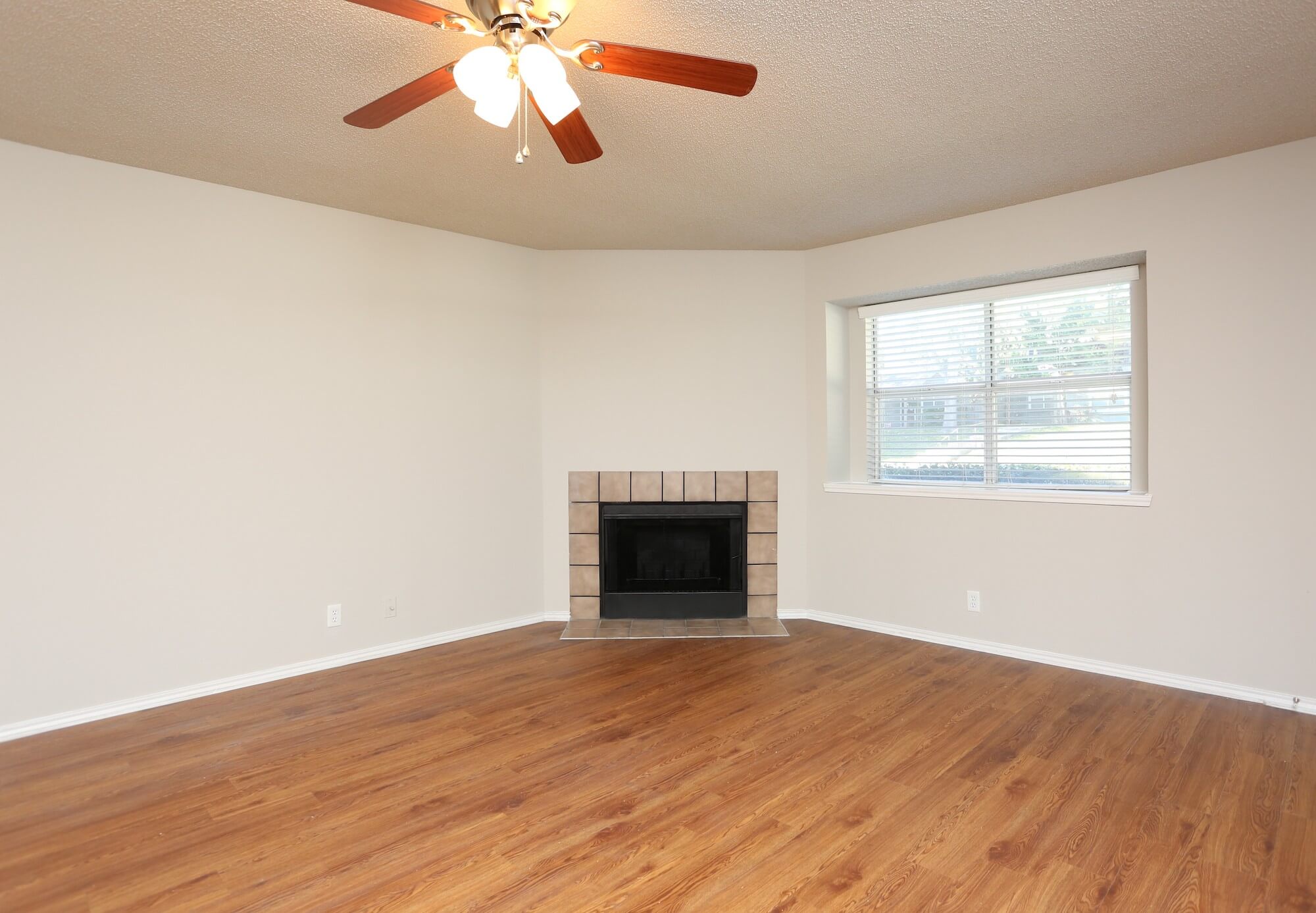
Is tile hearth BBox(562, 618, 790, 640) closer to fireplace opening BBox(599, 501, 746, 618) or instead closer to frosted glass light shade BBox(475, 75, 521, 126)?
fireplace opening BBox(599, 501, 746, 618)

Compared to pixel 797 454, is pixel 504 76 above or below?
above

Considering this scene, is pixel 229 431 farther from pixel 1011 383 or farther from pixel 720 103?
pixel 1011 383

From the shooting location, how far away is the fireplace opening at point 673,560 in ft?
15.1

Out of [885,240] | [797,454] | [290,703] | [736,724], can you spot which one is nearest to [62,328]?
[290,703]

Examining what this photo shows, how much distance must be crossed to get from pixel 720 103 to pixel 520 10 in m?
0.98

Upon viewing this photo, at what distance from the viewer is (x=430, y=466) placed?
410 cm

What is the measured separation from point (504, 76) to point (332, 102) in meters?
1.09

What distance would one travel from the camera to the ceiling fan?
5.88 ft

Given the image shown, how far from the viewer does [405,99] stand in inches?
81.0

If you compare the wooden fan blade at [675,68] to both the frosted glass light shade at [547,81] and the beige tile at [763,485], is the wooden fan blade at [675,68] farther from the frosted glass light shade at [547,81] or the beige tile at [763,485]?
the beige tile at [763,485]

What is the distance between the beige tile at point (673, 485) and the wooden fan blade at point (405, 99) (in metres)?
2.83

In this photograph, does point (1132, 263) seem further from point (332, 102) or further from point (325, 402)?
point (325, 402)

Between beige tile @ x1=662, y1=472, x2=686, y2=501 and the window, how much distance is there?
4.08ft

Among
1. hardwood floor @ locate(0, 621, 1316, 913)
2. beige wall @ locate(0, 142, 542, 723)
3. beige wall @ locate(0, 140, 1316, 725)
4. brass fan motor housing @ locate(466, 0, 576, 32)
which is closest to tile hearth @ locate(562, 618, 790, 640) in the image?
beige wall @ locate(0, 140, 1316, 725)
